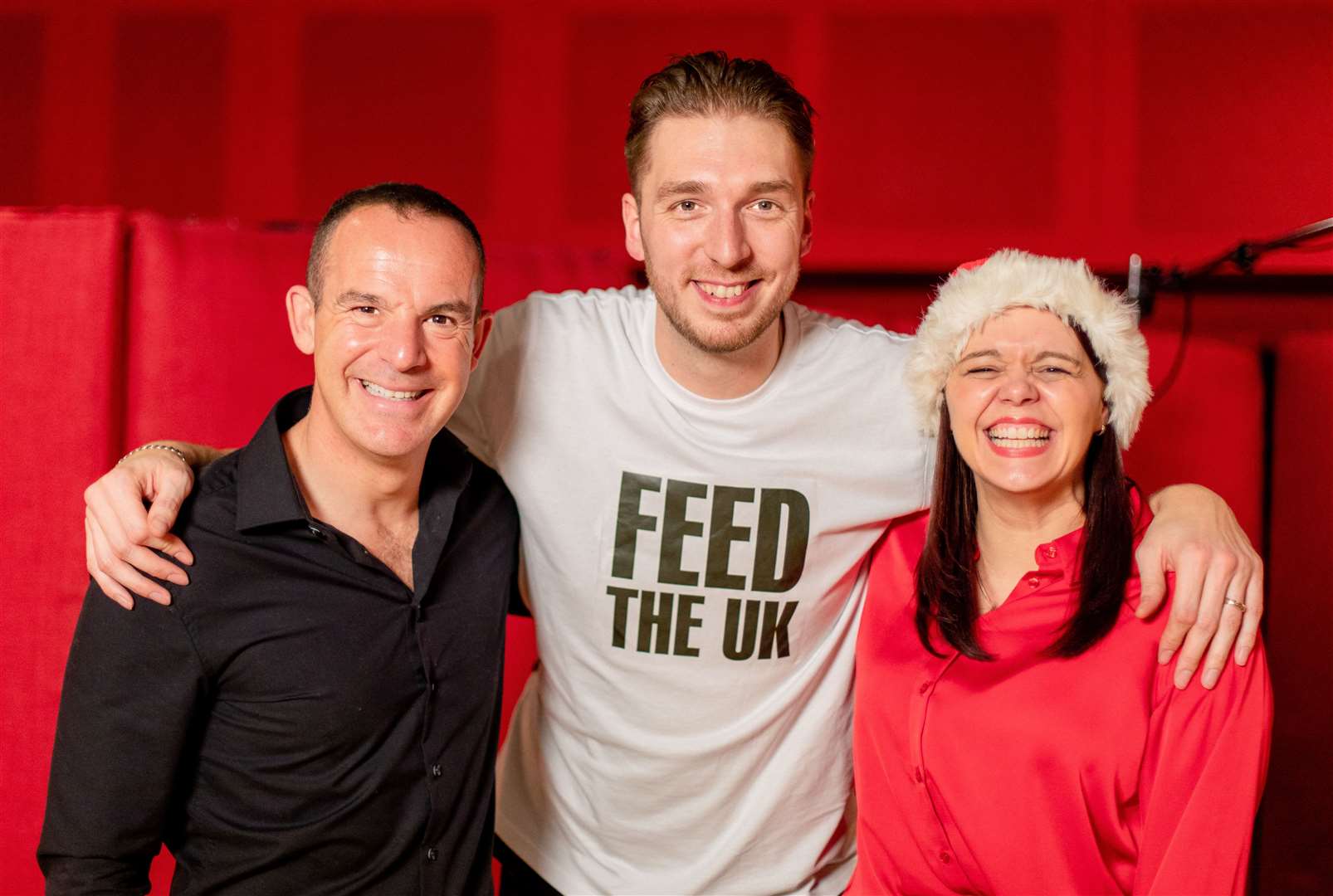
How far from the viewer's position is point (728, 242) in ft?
5.25

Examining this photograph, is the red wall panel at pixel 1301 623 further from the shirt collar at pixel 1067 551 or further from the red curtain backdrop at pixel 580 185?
the shirt collar at pixel 1067 551

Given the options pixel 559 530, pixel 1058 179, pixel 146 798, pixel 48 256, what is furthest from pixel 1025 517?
pixel 48 256

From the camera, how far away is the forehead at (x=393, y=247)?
1.46 m

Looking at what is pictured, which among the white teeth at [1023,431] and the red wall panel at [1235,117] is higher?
the red wall panel at [1235,117]

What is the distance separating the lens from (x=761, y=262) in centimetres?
163

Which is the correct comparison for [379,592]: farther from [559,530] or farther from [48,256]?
[48,256]

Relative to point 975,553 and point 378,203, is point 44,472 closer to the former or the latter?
point 378,203

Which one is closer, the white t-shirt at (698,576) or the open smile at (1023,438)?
the open smile at (1023,438)

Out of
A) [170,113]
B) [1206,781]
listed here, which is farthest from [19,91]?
[1206,781]

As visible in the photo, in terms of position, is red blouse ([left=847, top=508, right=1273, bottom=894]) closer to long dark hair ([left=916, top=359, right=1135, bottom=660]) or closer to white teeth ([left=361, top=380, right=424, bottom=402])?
long dark hair ([left=916, top=359, right=1135, bottom=660])

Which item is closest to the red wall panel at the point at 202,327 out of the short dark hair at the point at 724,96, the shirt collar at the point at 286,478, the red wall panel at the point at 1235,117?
the shirt collar at the point at 286,478

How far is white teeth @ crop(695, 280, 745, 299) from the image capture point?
1.62 meters

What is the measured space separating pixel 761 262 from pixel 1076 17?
1874mm

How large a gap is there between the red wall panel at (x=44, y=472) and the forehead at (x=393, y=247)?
918mm
